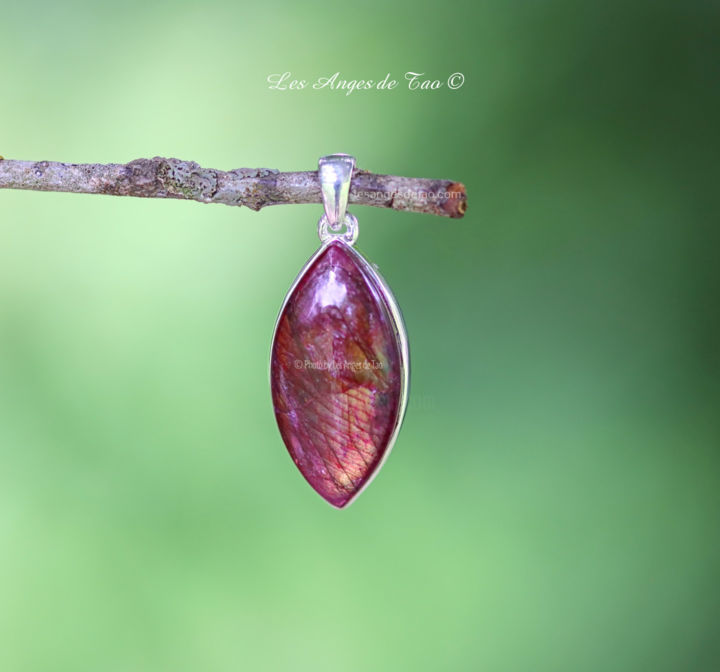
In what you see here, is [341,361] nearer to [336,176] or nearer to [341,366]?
[341,366]

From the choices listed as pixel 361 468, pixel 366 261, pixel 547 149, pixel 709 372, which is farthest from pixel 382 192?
pixel 709 372

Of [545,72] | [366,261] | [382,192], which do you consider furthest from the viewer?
[545,72]

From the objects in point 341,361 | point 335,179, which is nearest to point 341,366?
point 341,361

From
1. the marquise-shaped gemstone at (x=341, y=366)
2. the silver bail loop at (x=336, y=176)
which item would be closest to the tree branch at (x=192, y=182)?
the silver bail loop at (x=336, y=176)

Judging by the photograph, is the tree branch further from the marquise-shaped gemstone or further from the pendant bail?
the marquise-shaped gemstone

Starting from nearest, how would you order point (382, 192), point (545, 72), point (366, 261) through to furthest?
point (382, 192) → point (366, 261) → point (545, 72)

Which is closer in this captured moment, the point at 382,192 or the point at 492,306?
the point at 382,192

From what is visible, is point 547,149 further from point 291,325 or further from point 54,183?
point 54,183
